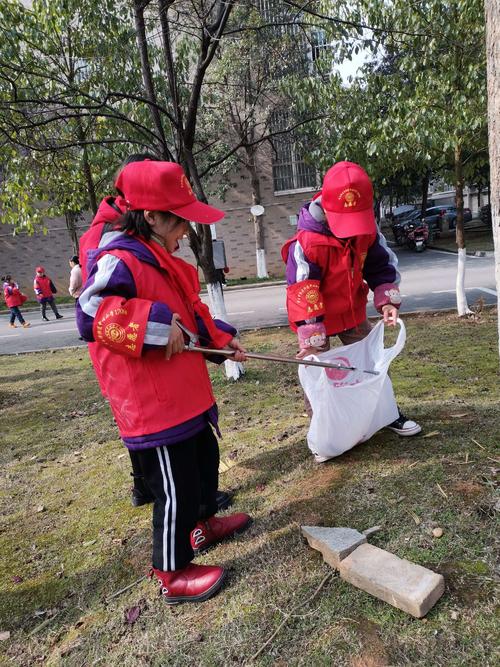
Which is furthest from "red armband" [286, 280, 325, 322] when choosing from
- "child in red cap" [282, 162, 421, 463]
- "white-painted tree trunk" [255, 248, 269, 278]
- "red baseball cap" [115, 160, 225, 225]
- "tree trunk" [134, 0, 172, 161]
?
"white-painted tree trunk" [255, 248, 269, 278]

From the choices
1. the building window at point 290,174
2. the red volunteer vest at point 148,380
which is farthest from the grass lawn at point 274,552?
the building window at point 290,174

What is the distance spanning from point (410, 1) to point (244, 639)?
758 cm

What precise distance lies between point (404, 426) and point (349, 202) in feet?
4.74

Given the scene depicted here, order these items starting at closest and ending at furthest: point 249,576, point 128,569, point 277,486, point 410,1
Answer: point 249,576
point 128,569
point 277,486
point 410,1

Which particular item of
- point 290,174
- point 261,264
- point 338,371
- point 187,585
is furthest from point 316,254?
point 290,174

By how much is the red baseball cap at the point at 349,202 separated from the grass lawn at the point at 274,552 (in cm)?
134

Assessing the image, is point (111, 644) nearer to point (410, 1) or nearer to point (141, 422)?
point (141, 422)

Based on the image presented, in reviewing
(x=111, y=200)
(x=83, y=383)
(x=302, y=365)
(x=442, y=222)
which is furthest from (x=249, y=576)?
(x=442, y=222)

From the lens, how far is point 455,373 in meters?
5.09

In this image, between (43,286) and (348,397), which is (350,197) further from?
(43,286)

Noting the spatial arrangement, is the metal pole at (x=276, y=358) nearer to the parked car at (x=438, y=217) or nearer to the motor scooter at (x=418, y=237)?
the motor scooter at (x=418, y=237)

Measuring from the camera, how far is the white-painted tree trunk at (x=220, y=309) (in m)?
5.79

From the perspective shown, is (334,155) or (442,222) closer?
(334,155)

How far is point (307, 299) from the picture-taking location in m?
2.76
